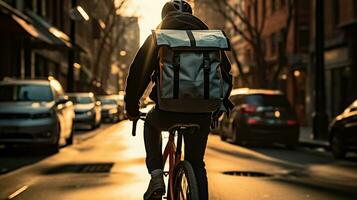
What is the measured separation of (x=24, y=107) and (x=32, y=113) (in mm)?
266

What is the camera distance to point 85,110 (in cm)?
2612

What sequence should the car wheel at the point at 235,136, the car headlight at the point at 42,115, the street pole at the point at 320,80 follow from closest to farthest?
1. the car headlight at the point at 42,115
2. the car wheel at the point at 235,136
3. the street pole at the point at 320,80

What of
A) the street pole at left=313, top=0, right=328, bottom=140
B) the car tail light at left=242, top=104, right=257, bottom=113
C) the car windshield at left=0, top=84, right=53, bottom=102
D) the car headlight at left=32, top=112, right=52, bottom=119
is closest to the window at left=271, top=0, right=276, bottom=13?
the street pole at left=313, top=0, right=328, bottom=140

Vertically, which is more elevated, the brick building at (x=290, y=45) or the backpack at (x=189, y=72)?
the brick building at (x=290, y=45)

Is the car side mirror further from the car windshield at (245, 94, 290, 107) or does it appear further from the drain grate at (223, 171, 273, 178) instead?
the drain grate at (223, 171, 273, 178)

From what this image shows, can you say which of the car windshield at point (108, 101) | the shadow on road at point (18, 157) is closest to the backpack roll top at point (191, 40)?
the shadow on road at point (18, 157)

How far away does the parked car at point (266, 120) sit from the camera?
17.1m

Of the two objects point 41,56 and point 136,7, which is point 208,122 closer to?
point 41,56

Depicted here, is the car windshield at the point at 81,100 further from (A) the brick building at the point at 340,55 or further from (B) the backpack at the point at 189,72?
(B) the backpack at the point at 189,72

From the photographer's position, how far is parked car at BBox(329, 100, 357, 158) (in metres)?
13.4

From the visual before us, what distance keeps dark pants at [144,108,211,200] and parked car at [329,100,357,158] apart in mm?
9441

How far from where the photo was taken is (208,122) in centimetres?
445

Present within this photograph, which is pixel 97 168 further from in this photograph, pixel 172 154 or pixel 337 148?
pixel 172 154

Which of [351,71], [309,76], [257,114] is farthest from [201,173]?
[309,76]
